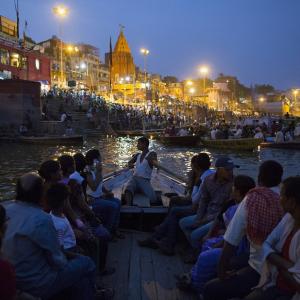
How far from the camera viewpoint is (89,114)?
142 ft

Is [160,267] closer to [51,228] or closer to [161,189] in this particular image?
[51,228]

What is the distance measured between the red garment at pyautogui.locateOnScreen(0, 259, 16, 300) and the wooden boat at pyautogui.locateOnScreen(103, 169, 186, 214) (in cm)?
424

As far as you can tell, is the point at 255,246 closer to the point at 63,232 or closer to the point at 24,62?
the point at 63,232

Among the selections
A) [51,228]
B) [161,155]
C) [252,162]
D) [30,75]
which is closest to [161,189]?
[51,228]

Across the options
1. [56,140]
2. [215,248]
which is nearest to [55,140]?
[56,140]

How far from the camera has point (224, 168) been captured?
4980 millimetres

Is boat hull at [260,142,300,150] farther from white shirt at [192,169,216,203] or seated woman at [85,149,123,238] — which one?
seated woman at [85,149,123,238]

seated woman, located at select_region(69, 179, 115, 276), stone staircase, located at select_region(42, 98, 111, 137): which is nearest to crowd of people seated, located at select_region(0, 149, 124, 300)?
seated woman, located at select_region(69, 179, 115, 276)

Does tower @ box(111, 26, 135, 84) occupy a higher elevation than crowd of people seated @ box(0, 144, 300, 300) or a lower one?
higher

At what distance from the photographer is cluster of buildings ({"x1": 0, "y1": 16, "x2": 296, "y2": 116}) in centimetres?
4725

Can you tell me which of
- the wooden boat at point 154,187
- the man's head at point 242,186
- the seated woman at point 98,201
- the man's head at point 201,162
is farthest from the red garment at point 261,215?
the wooden boat at point 154,187

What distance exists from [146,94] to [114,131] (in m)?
42.3

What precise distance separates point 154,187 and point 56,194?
5.47 m

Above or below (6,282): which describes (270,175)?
above
